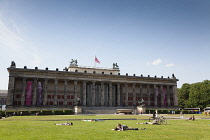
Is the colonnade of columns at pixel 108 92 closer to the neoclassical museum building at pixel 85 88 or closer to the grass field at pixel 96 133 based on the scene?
the neoclassical museum building at pixel 85 88

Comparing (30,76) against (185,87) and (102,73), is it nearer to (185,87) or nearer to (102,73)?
(102,73)

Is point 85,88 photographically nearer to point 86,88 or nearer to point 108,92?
point 86,88

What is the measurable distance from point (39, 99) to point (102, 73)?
29.4m

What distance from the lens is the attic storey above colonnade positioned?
75500 millimetres

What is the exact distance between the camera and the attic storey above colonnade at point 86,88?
75500mm

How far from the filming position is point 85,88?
273 feet

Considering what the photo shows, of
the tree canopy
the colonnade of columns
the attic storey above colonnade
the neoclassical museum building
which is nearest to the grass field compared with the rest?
the neoclassical museum building

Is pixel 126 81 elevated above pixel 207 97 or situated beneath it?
elevated above

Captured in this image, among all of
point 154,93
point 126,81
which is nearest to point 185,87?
point 154,93

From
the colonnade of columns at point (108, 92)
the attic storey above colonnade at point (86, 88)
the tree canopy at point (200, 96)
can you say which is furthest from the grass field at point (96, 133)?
the tree canopy at point (200, 96)

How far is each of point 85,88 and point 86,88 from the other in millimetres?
5715

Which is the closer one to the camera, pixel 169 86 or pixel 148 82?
pixel 148 82

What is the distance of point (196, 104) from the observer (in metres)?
97.3

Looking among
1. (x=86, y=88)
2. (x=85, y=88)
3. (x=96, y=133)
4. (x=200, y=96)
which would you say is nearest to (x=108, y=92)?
(x=86, y=88)
